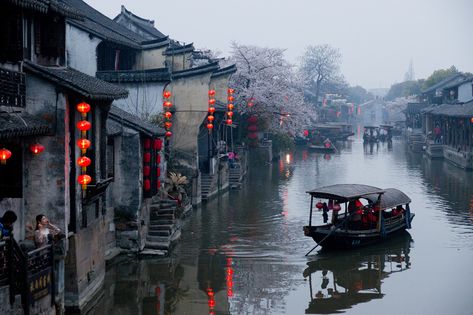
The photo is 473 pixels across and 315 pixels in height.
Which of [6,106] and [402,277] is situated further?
[402,277]

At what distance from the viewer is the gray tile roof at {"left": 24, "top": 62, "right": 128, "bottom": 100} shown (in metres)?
16.7

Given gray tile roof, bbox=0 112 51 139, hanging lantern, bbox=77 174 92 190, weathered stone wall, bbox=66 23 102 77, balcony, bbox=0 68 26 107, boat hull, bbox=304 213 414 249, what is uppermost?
weathered stone wall, bbox=66 23 102 77

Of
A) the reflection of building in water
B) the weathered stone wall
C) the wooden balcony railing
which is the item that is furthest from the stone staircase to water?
the wooden balcony railing

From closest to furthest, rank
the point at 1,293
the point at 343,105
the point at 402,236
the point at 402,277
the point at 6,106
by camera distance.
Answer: the point at 1,293
the point at 6,106
the point at 402,277
the point at 402,236
the point at 343,105

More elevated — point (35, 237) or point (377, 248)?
point (35, 237)

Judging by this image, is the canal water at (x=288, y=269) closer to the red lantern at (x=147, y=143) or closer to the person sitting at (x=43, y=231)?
the person sitting at (x=43, y=231)

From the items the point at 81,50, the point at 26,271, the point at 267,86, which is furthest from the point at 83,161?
the point at 267,86

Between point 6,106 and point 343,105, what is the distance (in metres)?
114

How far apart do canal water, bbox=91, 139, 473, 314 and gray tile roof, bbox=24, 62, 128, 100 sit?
6.13 metres

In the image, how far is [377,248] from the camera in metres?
28.2

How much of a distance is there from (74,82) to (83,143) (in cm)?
165

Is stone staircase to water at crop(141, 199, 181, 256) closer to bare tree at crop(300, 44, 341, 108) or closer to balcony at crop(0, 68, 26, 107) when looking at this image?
balcony at crop(0, 68, 26, 107)

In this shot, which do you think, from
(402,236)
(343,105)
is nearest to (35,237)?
(402,236)

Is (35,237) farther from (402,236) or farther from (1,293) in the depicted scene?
(402,236)
